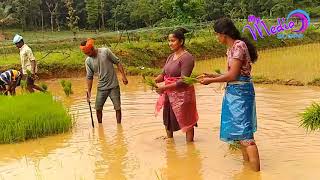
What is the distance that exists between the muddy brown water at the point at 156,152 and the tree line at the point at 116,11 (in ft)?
81.4

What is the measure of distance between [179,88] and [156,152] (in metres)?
0.80

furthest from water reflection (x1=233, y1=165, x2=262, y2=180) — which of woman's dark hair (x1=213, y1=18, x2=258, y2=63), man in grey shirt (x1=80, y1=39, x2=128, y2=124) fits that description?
man in grey shirt (x1=80, y1=39, x2=128, y2=124)

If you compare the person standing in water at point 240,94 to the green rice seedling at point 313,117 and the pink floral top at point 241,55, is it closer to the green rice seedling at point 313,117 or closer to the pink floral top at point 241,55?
the pink floral top at point 241,55

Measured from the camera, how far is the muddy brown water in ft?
15.8

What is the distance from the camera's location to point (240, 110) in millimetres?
4508

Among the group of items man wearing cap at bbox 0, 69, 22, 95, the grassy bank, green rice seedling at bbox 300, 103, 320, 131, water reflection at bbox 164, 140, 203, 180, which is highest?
green rice seedling at bbox 300, 103, 320, 131

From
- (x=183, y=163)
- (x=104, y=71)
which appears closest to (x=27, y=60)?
(x=104, y=71)

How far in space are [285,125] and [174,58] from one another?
212 cm

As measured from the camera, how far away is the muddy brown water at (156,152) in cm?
482

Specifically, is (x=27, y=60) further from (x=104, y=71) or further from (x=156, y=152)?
(x=156, y=152)

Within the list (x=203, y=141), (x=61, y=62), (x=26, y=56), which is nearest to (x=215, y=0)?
(x=61, y=62)

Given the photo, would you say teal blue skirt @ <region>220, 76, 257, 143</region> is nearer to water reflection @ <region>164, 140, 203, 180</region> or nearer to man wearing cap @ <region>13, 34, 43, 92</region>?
water reflection @ <region>164, 140, 203, 180</region>

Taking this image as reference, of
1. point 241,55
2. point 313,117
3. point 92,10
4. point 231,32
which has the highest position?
point 92,10

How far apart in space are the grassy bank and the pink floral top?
319cm
